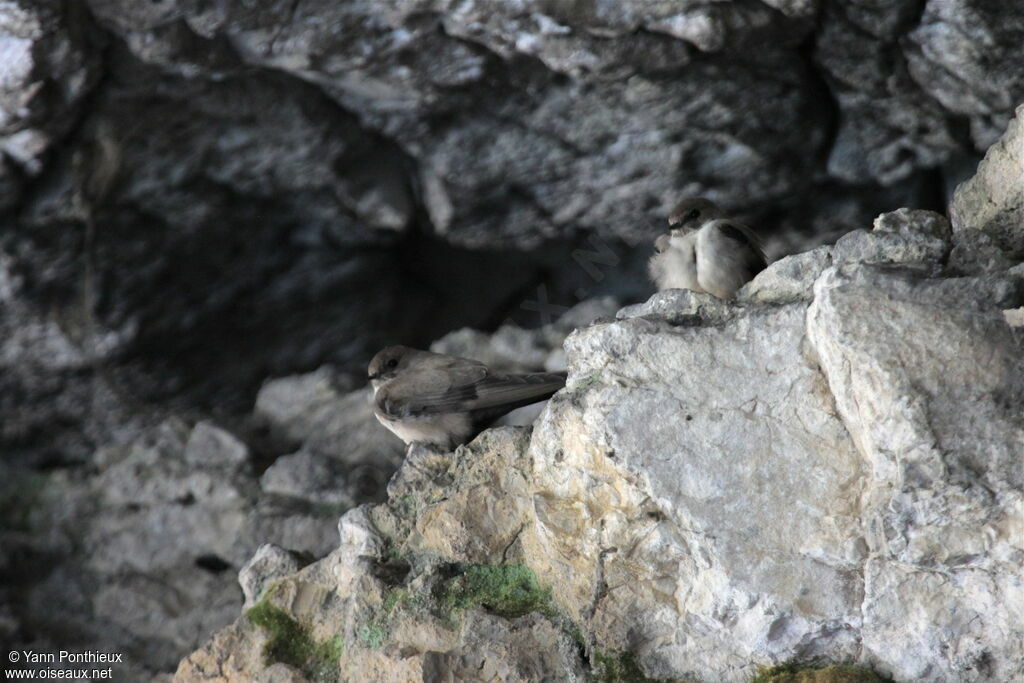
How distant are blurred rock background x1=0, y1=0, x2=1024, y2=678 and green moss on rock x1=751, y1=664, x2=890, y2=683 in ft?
9.98

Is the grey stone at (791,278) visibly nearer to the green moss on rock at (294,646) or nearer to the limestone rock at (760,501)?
the limestone rock at (760,501)

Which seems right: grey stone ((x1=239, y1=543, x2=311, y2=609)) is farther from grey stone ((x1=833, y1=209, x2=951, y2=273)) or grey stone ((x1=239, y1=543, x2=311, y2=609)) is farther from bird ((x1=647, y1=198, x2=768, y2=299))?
grey stone ((x1=833, y1=209, x2=951, y2=273))

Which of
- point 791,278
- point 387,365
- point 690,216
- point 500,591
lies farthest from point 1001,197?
point 387,365

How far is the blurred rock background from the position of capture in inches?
194

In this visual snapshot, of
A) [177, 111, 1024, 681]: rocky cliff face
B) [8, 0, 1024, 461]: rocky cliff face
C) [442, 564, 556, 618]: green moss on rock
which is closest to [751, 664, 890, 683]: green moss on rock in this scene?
[177, 111, 1024, 681]: rocky cliff face

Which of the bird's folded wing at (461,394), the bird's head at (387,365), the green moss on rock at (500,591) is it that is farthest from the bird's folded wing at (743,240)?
the green moss on rock at (500,591)

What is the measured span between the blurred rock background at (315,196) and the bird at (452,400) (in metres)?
1.43

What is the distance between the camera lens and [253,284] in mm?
6816

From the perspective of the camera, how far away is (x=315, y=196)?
6418 mm

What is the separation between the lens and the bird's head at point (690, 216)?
455 centimetres

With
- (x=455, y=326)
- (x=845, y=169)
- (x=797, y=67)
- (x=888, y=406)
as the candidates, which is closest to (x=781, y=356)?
(x=888, y=406)

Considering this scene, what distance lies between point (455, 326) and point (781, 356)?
4.94 meters

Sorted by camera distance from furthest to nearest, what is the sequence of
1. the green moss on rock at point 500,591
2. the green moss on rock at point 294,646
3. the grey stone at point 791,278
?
the green moss on rock at point 294,646, the green moss on rock at point 500,591, the grey stone at point 791,278

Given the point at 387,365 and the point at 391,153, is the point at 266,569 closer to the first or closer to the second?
the point at 387,365
